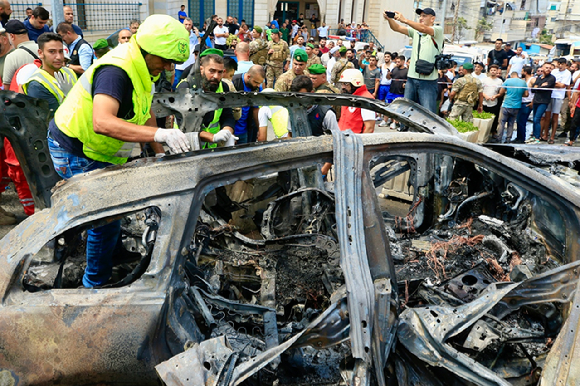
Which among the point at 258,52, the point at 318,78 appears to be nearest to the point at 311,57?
the point at 258,52

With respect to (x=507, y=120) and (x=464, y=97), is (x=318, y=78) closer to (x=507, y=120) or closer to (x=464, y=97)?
(x=464, y=97)

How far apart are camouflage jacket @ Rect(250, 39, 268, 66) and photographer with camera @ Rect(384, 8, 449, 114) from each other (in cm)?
498

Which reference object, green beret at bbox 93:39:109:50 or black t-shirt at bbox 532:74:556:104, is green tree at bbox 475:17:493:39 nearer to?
black t-shirt at bbox 532:74:556:104

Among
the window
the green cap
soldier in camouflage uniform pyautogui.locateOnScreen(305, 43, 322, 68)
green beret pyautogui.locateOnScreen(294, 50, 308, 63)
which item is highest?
the window

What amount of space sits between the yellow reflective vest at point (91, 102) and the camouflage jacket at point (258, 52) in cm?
895

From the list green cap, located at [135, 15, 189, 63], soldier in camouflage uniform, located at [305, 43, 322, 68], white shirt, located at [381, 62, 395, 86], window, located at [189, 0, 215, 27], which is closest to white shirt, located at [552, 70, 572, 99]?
white shirt, located at [381, 62, 395, 86]

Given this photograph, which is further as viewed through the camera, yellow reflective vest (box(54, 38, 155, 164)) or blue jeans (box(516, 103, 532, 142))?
blue jeans (box(516, 103, 532, 142))

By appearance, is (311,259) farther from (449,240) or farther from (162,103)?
(162,103)

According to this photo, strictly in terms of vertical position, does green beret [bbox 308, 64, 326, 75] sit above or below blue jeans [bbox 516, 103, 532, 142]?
above

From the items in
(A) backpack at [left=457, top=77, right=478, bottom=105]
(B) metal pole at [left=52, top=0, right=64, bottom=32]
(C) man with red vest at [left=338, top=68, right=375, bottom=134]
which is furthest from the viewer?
(A) backpack at [left=457, top=77, right=478, bottom=105]

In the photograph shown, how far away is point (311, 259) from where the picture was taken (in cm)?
362

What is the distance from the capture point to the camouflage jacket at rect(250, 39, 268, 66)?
11.7 metres

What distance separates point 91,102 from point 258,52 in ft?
30.1

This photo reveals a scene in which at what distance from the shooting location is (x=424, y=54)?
23.7 ft
